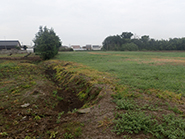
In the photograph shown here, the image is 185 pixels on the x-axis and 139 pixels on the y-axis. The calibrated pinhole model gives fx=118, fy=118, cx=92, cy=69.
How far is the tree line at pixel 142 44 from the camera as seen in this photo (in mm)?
52631

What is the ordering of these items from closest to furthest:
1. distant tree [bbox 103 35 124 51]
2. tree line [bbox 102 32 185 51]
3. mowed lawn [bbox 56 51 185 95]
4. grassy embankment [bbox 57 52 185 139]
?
grassy embankment [bbox 57 52 185 139], mowed lawn [bbox 56 51 185 95], tree line [bbox 102 32 185 51], distant tree [bbox 103 35 124 51]

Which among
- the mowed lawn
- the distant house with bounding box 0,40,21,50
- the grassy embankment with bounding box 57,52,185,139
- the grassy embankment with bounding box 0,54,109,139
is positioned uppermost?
the distant house with bounding box 0,40,21,50

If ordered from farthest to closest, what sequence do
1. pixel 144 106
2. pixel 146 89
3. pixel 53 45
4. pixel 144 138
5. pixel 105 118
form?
pixel 53 45 → pixel 146 89 → pixel 144 106 → pixel 105 118 → pixel 144 138

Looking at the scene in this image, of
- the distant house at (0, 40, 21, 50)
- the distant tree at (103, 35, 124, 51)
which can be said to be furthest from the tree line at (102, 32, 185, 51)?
the distant house at (0, 40, 21, 50)

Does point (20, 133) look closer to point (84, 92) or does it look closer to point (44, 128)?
point (44, 128)

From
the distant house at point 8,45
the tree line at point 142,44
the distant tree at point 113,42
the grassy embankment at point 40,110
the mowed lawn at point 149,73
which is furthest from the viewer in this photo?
the distant tree at point 113,42

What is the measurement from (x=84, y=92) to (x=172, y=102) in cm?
487

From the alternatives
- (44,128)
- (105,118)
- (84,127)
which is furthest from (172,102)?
(44,128)

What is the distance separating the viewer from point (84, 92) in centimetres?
791

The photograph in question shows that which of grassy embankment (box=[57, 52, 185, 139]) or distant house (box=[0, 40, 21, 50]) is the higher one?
distant house (box=[0, 40, 21, 50])

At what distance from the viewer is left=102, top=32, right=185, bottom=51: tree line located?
52.6 metres

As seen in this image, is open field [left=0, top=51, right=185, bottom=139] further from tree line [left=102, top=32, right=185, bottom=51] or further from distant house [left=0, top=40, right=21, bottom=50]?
tree line [left=102, top=32, right=185, bottom=51]

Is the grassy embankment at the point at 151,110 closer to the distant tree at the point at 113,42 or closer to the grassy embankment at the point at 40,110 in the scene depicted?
the grassy embankment at the point at 40,110

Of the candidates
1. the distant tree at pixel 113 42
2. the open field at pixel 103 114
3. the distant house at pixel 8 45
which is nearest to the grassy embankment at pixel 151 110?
the open field at pixel 103 114
